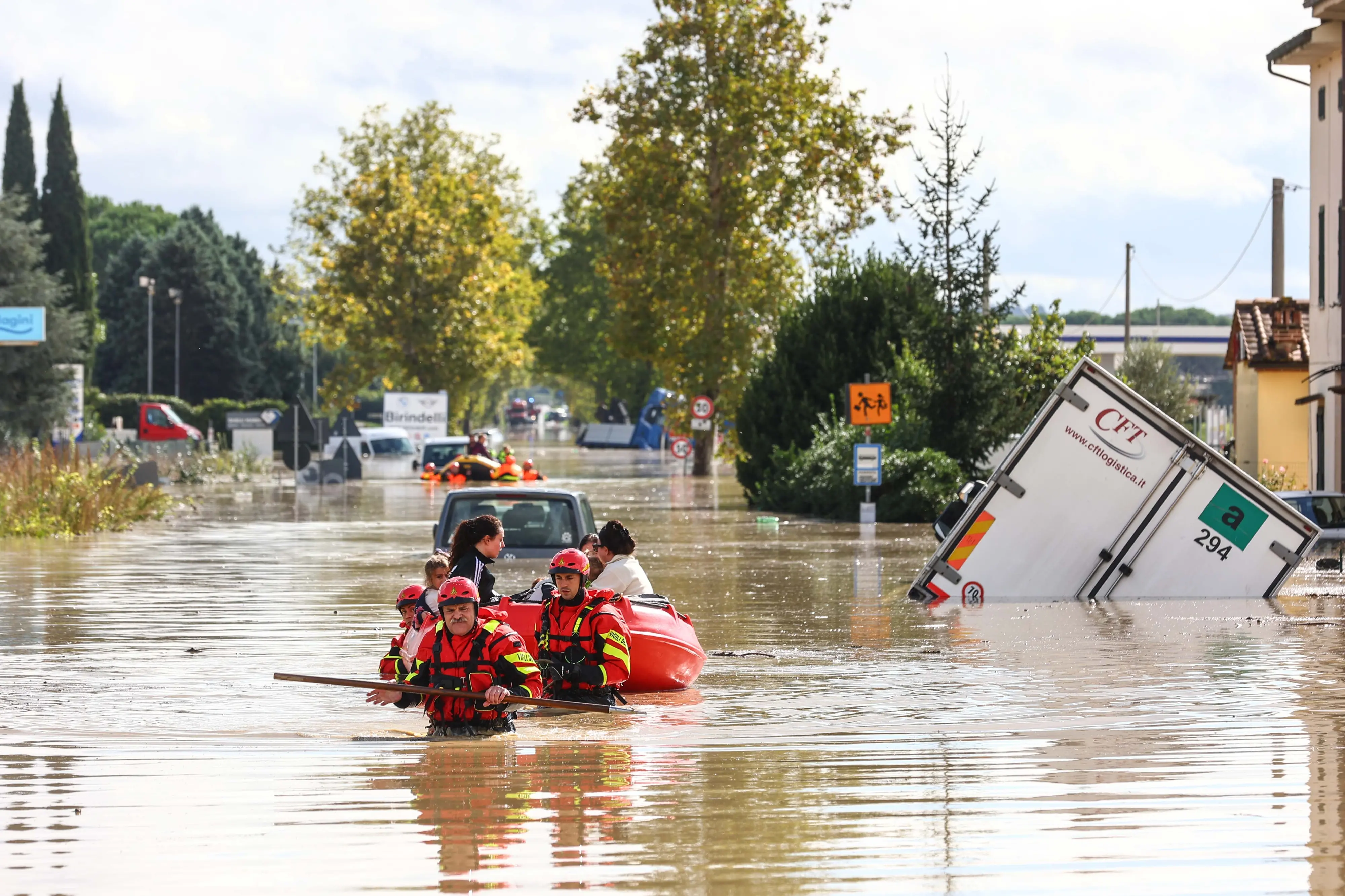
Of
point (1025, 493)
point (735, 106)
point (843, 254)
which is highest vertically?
point (735, 106)

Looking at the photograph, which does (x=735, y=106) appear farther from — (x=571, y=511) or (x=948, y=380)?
(x=571, y=511)

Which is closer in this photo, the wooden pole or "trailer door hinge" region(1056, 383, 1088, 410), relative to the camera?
the wooden pole

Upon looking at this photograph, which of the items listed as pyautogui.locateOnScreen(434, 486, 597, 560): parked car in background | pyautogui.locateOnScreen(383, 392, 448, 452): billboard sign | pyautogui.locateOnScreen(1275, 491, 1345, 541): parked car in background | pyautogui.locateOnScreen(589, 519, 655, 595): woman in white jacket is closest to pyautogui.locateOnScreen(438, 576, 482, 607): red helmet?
pyautogui.locateOnScreen(589, 519, 655, 595): woman in white jacket

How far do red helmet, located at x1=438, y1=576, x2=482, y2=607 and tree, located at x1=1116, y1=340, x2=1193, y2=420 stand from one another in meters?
45.7

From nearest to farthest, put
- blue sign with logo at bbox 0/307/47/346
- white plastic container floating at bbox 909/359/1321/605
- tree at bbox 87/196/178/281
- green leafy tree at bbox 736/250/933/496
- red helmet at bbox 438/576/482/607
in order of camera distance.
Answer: red helmet at bbox 438/576/482/607
white plastic container floating at bbox 909/359/1321/605
green leafy tree at bbox 736/250/933/496
blue sign with logo at bbox 0/307/47/346
tree at bbox 87/196/178/281

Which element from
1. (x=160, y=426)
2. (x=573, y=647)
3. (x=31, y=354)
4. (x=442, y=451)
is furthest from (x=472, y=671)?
(x=160, y=426)

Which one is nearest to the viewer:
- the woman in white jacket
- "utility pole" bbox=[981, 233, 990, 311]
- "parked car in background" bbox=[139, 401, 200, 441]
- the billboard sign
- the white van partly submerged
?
the woman in white jacket

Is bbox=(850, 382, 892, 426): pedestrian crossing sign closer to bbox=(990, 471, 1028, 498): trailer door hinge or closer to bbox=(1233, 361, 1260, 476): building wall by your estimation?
bbox=(990, 471, 1028, 498): trailer door hinge

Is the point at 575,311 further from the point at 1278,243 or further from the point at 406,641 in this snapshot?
the point at 406,641

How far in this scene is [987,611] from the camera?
1898 cm

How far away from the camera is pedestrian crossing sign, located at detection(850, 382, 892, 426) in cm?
3428

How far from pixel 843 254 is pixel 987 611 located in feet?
81.5

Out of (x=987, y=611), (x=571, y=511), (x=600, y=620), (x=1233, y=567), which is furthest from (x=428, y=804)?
(x=1233, y=567)

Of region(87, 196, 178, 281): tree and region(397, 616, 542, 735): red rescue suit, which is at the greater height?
region(87, 196, 178, 281): tree
